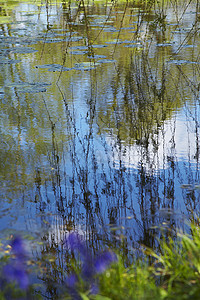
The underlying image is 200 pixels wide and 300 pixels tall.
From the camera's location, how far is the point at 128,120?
12.7ft

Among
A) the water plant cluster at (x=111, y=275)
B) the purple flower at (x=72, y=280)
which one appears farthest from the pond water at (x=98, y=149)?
the purple flower at (x=72, y=280)

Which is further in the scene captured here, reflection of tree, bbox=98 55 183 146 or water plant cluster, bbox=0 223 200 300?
reflection of tree, bbox=98 55 183 146

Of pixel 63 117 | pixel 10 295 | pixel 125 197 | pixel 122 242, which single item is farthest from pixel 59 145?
pixel 10 295

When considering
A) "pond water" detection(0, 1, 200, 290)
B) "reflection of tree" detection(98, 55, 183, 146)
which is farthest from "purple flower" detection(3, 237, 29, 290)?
"reflection of tree" detection(98, 55, 183, 146)

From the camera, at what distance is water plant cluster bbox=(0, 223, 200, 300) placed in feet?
5.09

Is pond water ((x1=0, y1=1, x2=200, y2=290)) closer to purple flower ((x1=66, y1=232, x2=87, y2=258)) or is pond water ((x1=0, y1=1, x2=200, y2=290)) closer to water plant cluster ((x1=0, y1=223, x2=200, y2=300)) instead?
purple flower ((x1=66, y1=232, x2=87, y2=258))

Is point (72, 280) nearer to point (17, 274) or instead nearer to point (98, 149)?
point (17, 274)

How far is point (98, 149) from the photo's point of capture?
11.1ft

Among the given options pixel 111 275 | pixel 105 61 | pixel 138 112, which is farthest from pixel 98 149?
pixel 105 61

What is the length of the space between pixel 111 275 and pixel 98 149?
1797 mm

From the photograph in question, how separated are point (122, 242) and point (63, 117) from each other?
2.19 meters

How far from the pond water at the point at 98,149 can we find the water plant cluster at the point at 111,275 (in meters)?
0.17

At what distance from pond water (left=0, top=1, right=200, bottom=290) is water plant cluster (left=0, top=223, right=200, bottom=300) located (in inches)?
6.7

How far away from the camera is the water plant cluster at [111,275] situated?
1.55 m
